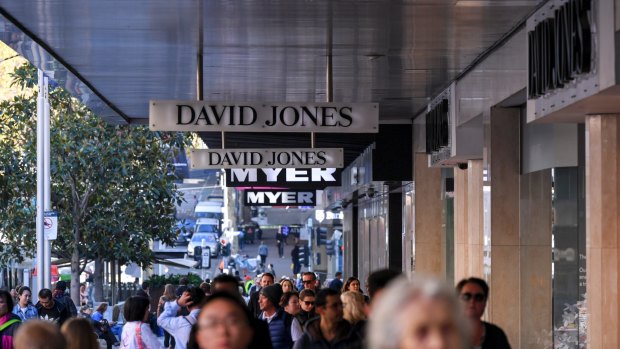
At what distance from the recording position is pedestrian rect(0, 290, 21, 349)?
37.1 feet

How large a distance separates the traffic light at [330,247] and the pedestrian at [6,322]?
48.6 m

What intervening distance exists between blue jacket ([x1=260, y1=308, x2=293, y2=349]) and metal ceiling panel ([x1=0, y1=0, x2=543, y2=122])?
2.99 meters

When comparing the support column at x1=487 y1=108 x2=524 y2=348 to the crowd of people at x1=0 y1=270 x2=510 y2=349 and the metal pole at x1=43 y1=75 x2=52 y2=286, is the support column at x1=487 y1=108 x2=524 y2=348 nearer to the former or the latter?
the crowd of people at x1=0 y1=270 x2=510 y2=349

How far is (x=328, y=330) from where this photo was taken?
8828mm

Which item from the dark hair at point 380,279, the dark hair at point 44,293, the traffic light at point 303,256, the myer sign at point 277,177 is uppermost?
the myer sign at point 277,177

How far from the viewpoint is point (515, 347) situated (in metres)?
16.3

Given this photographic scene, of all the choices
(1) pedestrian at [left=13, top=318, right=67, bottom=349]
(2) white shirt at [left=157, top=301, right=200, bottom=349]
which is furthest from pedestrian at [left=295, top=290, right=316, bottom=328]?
(1) pedestrian at [left=13, top=318, right=67, bottom=349]

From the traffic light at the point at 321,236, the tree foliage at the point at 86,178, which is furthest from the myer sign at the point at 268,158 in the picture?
the traffic light at the point at 321,236

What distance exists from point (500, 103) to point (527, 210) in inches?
54.4

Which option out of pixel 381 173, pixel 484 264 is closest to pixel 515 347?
pixel 484 264

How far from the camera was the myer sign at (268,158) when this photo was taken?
53.8 ft

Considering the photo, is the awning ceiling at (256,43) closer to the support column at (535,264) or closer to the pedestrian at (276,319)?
the support column at (535,264)

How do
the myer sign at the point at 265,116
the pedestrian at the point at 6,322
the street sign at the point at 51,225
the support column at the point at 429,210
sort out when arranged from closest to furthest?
the pedestrian at the point at 6,322 → the myer sign at the point at 265,116 → the support column at the point at 429,210 → the street sign at the point at 51,225

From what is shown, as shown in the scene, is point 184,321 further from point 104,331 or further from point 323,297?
point 104,331
